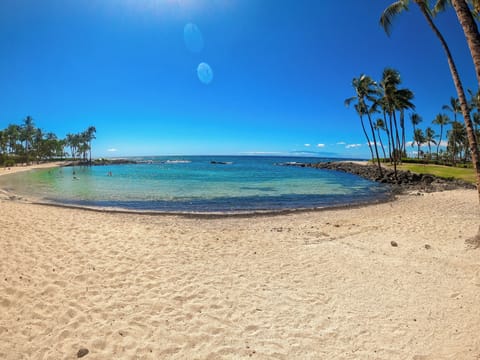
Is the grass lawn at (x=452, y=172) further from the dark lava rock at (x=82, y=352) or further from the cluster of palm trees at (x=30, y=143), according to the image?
the cluster of palm trees at (x=30, y=143)

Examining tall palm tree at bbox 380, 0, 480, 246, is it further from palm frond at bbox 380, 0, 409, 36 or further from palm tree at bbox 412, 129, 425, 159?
palm tree at bbox 412, 129, 425, 159

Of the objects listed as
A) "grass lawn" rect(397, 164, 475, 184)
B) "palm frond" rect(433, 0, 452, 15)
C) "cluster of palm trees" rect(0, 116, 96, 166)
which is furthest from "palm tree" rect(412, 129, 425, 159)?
"cluster of palm trees" rect(0, 116, 96, 166)

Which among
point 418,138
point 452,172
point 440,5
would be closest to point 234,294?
point 440,5

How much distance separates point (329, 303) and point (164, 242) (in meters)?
6.16

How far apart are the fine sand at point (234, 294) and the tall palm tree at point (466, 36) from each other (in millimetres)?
3531

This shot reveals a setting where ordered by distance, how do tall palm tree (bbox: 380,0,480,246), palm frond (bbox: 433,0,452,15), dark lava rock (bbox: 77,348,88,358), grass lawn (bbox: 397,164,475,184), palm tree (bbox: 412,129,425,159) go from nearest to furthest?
dark lava rock (bbox: 77,348,88,358) < tall palm tree (bbox: 380,0,480,246) < palm frond (bbox: 433,0,452,15) < grass lawn (bbox: 397,164,475,184) < palm tree (bbox: 412,129,425,159)

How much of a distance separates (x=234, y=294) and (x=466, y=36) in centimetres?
928

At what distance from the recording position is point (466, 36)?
22.9ft

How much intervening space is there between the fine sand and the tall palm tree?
3.53m

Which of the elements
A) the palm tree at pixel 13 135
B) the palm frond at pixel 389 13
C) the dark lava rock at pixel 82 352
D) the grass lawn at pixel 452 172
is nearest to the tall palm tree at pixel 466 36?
the palm frond at pixel 389 13

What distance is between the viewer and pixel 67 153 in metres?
145

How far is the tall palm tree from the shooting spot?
22.5 feet

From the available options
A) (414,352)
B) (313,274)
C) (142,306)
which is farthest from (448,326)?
(142,306)

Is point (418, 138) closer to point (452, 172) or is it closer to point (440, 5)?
point (452, 172)
